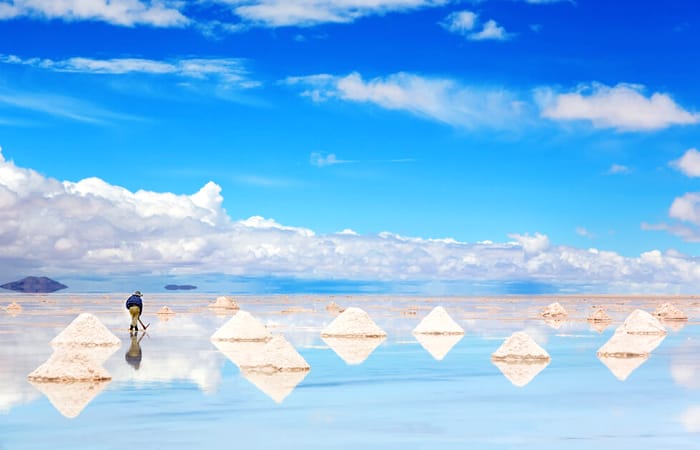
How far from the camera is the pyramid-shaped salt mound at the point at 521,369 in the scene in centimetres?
2631

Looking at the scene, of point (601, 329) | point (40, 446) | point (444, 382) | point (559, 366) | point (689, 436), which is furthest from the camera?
point (601, 329)

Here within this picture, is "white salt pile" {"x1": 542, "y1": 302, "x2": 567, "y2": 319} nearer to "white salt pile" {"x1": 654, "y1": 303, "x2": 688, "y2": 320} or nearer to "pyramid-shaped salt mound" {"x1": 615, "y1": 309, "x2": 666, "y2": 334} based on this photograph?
"white salt pile" {"x1": 654, "y1": 303, "x2": 688, "y2": 320}

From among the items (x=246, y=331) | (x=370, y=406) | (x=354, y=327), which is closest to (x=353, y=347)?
(x=246, y=331)

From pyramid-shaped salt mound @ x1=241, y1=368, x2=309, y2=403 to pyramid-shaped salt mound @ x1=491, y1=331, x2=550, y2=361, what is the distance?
7697 millimetres

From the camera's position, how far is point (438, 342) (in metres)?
40.8

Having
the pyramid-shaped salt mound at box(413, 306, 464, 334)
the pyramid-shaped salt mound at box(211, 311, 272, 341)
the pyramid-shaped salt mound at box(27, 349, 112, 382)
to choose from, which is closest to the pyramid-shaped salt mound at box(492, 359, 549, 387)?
the pyramid-shaped salt mound at box(27, 349, 112, 382)

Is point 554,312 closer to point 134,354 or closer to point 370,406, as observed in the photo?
point 134,354

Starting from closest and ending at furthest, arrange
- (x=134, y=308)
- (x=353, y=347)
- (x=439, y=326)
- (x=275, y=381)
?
(x=275, y=381), (x=353, y=347), (x=134, y=308), (x=439, y=326)

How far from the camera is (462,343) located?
39938mm

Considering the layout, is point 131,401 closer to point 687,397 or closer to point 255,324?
point 687,397

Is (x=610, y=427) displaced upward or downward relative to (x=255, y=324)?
downward

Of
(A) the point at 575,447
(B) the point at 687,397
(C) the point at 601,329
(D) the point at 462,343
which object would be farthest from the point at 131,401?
(C) the point at 601,329

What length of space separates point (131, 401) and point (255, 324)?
1802 cm

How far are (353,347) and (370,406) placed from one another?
1627cm
